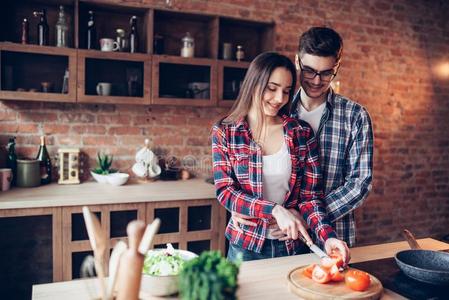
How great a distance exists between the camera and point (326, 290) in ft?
4.17

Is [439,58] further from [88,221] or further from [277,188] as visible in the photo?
[88,221]

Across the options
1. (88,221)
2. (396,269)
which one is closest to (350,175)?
(396,269)

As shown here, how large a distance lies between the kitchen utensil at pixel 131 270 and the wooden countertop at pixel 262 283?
27 centimetres

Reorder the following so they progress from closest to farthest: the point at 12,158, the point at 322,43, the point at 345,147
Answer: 1. the point at 322,43
2. the point at 345,147
3. the point at 12,158

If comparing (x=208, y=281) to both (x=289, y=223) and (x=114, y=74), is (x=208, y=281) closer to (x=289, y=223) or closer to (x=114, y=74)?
(x=289, y=223)

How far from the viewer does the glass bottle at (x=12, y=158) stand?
118 inches

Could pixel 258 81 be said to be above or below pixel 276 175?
above

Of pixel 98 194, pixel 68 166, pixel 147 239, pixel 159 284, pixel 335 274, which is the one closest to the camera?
pixel 147 239

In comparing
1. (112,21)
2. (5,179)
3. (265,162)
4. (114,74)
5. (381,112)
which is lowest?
(5,179)

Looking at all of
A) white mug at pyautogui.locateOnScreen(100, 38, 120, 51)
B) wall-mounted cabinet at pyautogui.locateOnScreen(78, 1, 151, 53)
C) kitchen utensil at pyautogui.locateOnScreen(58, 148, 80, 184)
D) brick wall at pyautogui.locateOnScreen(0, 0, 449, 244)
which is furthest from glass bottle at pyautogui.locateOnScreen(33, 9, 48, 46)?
kitchen utensil at pyautogui.locateOnScreen(58, 148, 80, 184)

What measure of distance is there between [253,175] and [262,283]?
0.51 metres

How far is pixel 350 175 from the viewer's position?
197 centimetres

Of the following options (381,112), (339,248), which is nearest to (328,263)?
(339,248)

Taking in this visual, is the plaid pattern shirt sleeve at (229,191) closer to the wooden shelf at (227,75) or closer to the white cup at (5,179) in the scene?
the wooden shelf at (227,75)
